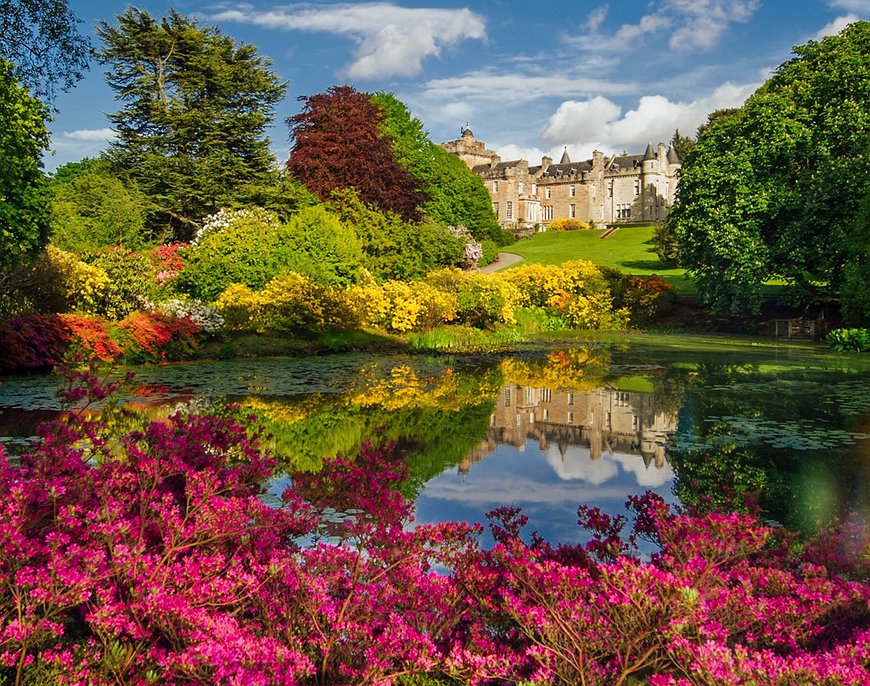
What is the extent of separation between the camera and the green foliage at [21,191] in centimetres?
1688

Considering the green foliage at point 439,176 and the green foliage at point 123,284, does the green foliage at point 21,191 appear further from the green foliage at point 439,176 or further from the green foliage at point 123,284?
the green foliage at point 439,176

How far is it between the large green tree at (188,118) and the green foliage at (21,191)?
16.6 metres

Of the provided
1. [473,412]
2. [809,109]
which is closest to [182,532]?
[473,412]

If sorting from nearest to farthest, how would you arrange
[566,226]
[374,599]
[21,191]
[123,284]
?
[374,599] → [21,191] → [123,284] → [566,226]

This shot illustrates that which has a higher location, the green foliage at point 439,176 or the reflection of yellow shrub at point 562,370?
the green foliage at point 439,176

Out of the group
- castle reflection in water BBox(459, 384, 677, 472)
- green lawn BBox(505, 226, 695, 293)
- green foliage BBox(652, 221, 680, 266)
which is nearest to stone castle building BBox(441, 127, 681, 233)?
green lawn BBox(505, 226, 695, 293)

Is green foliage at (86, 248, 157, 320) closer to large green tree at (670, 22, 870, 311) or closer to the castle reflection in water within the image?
the castle reflection in water

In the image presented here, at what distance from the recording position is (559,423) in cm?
1030

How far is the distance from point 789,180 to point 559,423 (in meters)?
21.9

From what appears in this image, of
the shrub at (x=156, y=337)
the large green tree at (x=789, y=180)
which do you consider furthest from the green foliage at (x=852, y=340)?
the shrub at (x=156, y=337)

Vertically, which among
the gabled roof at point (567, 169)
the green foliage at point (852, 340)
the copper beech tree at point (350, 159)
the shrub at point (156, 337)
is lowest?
the green foliage at point (852, 340)

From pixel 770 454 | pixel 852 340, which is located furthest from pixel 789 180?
pixel 770 454

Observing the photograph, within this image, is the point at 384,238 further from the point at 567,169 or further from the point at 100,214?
the point at 567,169

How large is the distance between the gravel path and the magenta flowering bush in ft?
158
